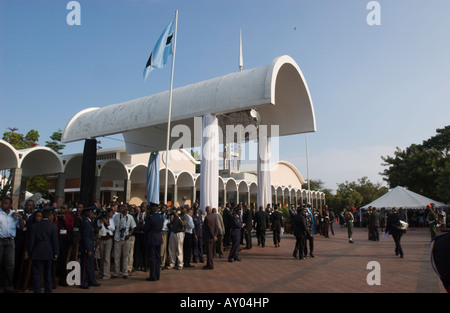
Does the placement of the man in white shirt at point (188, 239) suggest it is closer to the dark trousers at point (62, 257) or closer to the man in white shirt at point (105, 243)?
the man in white shirt at point (105, 243)

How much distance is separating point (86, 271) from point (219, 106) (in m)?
8.40

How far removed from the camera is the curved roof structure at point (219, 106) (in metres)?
12.6

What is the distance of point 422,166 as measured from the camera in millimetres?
30828

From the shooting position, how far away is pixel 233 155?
21.5m

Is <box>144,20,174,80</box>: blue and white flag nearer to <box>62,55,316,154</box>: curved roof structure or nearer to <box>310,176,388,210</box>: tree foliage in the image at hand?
<box>62,55,316,154</box>: curved roof structure

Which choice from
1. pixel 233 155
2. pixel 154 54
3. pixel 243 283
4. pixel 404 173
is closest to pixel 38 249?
pixel 243 283

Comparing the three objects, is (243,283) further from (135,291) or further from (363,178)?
(363,178)

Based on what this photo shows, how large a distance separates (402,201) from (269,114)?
45.5ft

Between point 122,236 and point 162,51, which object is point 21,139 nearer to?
point 162,51

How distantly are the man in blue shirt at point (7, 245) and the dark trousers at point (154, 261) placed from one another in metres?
2.59

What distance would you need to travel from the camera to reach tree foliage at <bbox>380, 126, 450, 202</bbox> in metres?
29.4

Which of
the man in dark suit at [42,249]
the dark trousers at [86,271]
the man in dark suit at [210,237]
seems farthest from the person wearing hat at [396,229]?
the man in dark suit at [42,249]

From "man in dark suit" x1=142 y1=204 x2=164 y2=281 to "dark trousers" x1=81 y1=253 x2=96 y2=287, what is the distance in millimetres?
1176

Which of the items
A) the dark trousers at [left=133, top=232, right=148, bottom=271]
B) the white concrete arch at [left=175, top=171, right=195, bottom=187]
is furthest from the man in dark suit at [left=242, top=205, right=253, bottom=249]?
the white concrete arch at [left=175, top=171, right=195, bottom=187]
